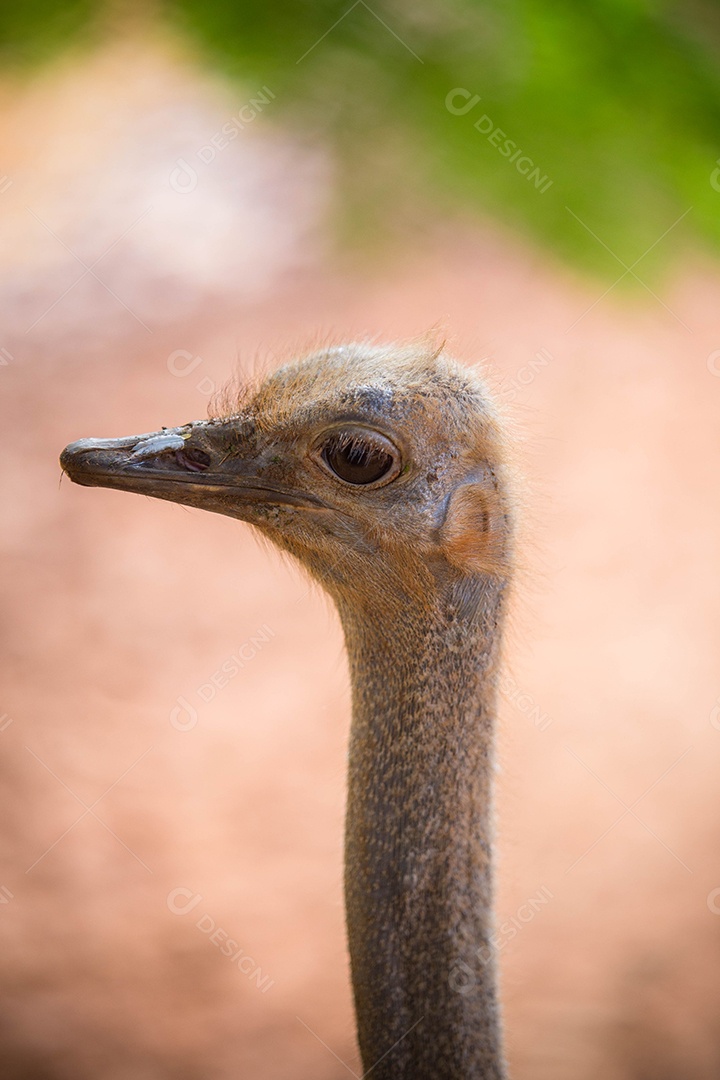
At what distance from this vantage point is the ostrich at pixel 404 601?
1.75 metres

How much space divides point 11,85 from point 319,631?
4.50m

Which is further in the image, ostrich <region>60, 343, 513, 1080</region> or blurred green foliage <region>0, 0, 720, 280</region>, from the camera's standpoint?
ostrich <region>60, 343, 513, 1080</region>

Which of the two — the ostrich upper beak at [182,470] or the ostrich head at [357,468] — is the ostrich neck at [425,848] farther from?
the ostrich upper beak at [182,470]

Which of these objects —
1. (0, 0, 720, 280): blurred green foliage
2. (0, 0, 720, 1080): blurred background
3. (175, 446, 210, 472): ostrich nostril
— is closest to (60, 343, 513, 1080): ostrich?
(175, 446, 210, 472): ostrich nostril

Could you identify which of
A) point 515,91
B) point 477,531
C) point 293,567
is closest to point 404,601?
point 477,531

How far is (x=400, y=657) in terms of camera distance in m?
1.82

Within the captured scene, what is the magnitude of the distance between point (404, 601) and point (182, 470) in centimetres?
42

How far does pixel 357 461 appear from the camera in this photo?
5.71 feet

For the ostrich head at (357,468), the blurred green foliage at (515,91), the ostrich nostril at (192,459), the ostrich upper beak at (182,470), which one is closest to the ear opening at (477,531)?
the ostrich head at (357,468)

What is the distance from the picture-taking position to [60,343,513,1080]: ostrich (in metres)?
1.75

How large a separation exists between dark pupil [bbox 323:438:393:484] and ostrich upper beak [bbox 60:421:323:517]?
0.08 meters

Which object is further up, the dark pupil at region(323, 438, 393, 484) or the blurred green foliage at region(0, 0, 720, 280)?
the dark pupil at region(323, 438, 393, 484)

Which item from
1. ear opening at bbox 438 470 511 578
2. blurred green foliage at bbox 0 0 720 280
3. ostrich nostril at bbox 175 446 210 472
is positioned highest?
ostrich nostril at bbox 175 446 210 472

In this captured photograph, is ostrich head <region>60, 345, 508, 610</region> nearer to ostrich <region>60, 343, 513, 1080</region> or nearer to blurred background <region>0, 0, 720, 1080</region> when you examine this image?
ostrich <region>60, 343, 513, 1080</region>
